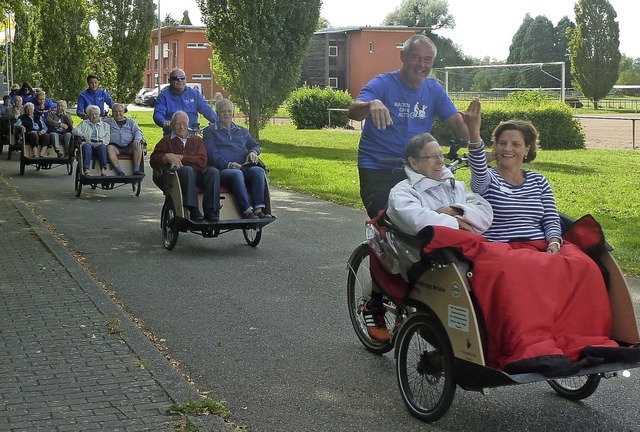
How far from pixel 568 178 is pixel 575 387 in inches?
582

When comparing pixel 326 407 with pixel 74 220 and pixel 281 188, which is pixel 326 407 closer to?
pixel 74 220

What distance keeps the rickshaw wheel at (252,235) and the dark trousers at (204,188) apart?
0.56 meters

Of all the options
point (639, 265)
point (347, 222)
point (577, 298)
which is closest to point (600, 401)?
point (577, 298)

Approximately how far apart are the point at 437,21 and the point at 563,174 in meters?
115

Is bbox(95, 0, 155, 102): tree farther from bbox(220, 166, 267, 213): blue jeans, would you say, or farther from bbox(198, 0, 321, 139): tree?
Result: bbox(220, 166, 267, 213): blue jeans

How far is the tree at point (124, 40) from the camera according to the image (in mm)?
42688

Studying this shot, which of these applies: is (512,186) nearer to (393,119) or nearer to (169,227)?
(393,119)

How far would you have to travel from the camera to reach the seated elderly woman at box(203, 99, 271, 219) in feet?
38.0

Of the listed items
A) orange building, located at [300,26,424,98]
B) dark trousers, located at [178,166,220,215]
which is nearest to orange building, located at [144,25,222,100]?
orange building, located at [300,26,424,98]

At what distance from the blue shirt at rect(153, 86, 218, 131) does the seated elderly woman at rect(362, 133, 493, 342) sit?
8.24 m

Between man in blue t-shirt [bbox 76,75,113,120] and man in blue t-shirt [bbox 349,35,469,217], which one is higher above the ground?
man in blue t-shirt [bbox 76,75,113,120]

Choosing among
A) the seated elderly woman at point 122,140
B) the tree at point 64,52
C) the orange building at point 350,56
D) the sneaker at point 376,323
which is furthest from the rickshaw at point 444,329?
the orange building at point 350,56

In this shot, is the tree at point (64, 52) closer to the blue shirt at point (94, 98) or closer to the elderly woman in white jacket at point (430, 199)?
the blue shirt at point (94, 98)

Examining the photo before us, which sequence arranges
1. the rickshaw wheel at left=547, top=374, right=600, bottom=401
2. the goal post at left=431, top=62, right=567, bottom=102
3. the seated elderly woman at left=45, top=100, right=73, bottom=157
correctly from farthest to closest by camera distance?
the goal post at left=431, top=62, right=567, bottom=102
the seated elderly woman at left=45, top=100, right=73, bottom=157
the rickshaw wheel at left=547, top=374, right=600, bottom=401
